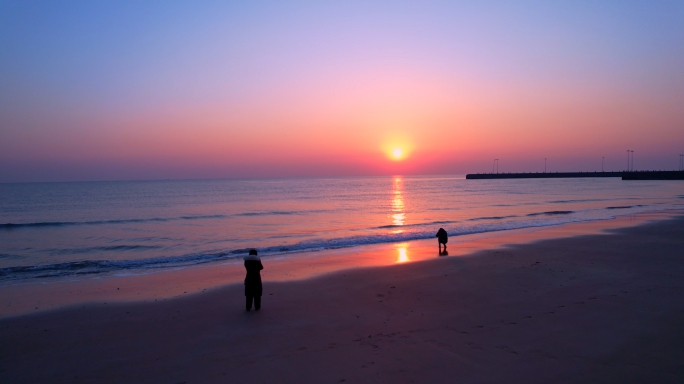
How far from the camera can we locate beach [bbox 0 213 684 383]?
672 centimetres

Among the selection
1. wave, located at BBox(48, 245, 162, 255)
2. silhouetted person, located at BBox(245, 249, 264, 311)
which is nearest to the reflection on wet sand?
silhouetted person, located at BBox(245, 249, 264, 311)

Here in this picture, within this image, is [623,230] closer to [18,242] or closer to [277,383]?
[277,383]

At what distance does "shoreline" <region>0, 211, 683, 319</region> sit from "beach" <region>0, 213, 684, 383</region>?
54 centimetres

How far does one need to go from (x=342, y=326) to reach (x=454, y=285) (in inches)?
190

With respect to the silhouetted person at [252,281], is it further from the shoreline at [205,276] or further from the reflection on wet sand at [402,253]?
the reflection on wet sand at [402,253]

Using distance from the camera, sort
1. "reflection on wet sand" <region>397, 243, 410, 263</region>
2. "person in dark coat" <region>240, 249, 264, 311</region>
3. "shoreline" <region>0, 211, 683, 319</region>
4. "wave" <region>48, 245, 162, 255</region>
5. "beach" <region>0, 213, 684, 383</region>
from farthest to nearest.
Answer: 1. "wave" <region>48, 245, 162, 255</region>
2. "reflection on wet sand" <region>397, 243, 410, 263</region>
3. "shoreline" <region>0, 211, 683, 319</region>
4. "person in dark coat" <region>240, 249, 264, 311</region>
5. "beach" <region>0, 213, 684, 383</region>

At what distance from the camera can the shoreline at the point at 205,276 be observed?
1230 centimetres

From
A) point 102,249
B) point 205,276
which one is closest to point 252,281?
point 205,276

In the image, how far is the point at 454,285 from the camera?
1245cm

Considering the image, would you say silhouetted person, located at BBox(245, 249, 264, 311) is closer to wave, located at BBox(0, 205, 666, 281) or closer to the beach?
the beach

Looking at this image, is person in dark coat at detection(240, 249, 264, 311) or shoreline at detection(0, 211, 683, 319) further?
shoreline at detection(0, 211, 683, 319)

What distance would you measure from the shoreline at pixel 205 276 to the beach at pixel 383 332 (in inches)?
21.4

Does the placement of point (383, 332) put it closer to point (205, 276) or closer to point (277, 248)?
point (205, 276)

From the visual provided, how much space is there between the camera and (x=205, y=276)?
15477mm
